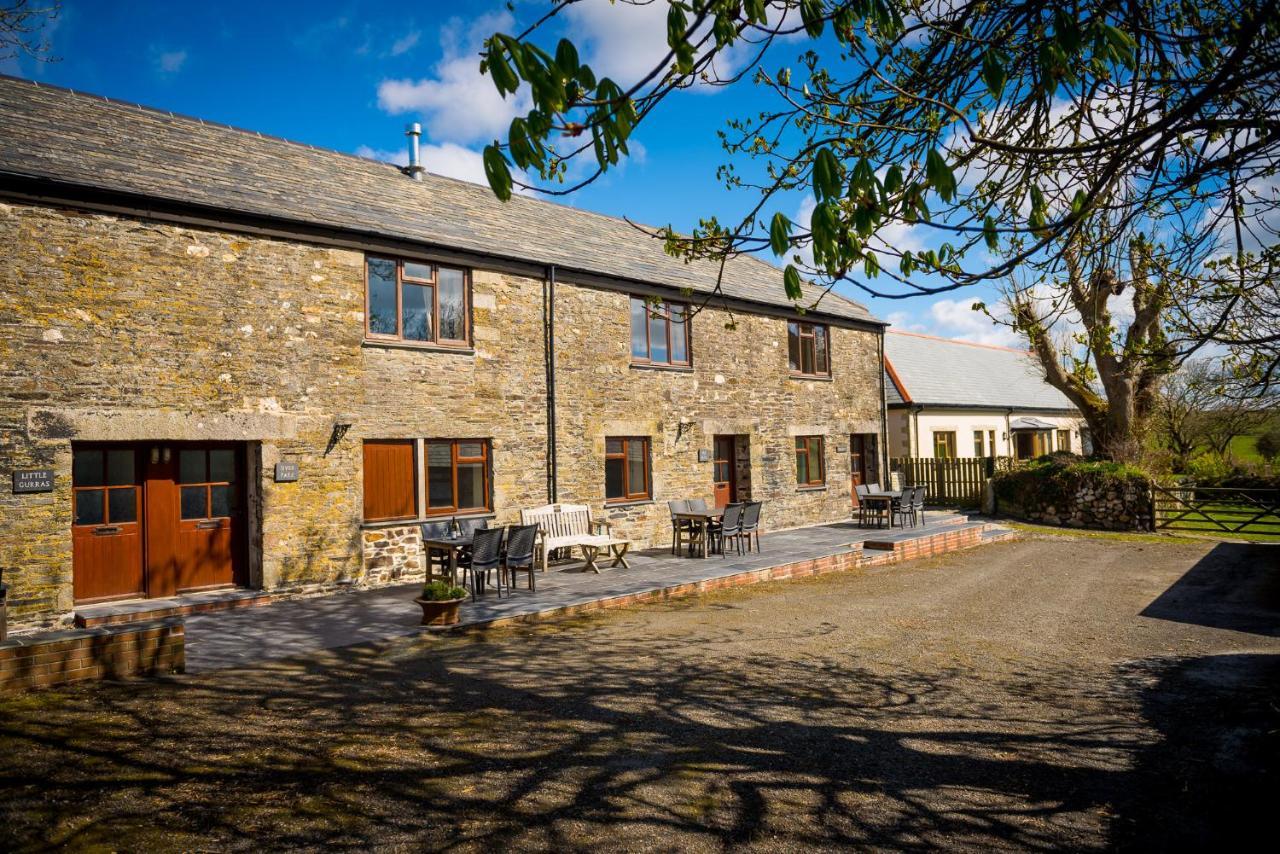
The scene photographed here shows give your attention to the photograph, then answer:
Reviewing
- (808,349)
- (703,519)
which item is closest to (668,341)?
(703,519)

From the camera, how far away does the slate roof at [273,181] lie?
10484 mm

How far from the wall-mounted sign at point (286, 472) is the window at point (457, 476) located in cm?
223

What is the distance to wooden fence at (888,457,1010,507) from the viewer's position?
77.2 ft

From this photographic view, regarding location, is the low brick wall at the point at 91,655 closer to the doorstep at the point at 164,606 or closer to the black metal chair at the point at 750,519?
the doorstep at the point at 164,606

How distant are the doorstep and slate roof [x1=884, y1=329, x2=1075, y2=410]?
22.4 meters

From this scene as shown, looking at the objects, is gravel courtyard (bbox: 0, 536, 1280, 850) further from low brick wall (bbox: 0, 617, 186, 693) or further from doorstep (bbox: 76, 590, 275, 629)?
doorstep (bbox: 76, 590, 275, 629)

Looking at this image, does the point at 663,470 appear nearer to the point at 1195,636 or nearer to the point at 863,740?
the point at 1195,636

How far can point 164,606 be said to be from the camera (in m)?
10.1

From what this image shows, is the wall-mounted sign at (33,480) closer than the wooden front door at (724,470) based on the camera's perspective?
Yes

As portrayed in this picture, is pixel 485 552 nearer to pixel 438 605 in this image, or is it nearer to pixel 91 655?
pixel 438 605

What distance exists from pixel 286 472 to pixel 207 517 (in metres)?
1.29

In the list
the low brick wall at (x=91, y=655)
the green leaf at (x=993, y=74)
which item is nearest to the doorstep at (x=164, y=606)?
the low brick wall at (x=91, y=655)

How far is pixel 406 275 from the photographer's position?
1297cm

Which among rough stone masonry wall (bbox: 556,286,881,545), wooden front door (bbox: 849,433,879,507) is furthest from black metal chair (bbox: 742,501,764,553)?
wooden front door (bbox: 849,433,879,507)
